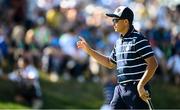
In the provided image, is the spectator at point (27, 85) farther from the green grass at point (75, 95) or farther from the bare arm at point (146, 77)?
the bare arm at point (146, 77)

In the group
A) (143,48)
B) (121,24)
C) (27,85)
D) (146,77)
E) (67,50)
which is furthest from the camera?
(67,50)

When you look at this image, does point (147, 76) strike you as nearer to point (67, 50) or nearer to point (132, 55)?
point (132, 55)

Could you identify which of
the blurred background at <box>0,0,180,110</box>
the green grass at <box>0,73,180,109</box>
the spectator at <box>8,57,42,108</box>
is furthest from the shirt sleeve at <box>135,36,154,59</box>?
the spectator at <box>8,57,42,108</box>

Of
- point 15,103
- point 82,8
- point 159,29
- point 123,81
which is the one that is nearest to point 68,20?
point 82,8

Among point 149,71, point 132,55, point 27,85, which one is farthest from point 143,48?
point 27,85

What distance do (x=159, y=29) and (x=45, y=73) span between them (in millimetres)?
3507

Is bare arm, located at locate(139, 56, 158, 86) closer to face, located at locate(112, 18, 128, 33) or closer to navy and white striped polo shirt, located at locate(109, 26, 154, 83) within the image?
navy and white striped polo shirt, located at locate(109, 26, 154, 83)

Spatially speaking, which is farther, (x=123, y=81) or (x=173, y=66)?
(x=173, y=66)

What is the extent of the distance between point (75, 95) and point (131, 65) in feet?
27.7

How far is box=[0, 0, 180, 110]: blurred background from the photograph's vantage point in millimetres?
15164

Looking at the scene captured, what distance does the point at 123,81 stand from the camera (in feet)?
25.7

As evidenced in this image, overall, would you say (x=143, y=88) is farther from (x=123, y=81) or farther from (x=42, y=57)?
(x=42, y=57)

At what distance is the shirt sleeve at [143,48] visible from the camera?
7.64 meters

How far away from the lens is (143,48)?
25.1ft
